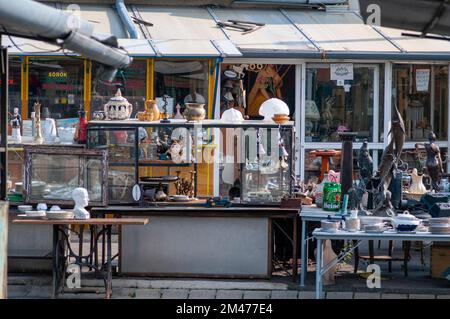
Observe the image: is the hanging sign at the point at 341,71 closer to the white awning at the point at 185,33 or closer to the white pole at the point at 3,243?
the white awning at the point at 185,33

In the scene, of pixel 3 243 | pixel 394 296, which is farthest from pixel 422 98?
pixel 3 243

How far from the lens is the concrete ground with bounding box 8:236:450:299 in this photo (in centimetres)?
1099

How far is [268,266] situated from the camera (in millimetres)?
11492

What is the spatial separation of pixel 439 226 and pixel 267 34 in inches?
248

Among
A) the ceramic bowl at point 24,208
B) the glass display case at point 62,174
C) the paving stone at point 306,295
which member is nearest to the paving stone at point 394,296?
the paving stone at point 306,295

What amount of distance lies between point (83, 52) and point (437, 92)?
11.4 m

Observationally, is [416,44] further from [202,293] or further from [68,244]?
[68,244]

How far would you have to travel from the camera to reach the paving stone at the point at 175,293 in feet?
36.1

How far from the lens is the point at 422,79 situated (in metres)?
16.5

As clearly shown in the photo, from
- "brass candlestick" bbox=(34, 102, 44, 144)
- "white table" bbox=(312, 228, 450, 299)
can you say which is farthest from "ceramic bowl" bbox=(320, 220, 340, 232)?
"brass candlestick" bbox=(34, 102, 44, 144)

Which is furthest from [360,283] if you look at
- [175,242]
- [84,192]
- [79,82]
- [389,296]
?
[79,82]

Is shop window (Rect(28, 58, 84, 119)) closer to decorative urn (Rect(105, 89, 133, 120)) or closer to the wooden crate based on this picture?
decorative urn (Rect(105, 89, 133, 120))

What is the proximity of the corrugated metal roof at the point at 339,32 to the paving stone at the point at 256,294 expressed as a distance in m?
5.55

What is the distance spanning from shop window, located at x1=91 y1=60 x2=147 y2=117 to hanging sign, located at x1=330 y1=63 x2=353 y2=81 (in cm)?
288
